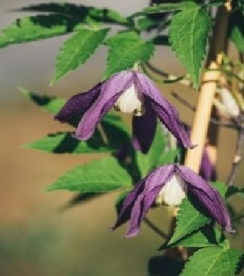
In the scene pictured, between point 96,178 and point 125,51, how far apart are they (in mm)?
236

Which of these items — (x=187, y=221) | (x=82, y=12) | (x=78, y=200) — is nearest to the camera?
(x=187, y=221)

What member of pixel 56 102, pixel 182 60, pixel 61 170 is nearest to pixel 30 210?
pixel 61 170

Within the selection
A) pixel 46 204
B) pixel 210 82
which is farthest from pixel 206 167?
pixel 46 204

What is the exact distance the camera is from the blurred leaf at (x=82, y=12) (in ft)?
4.36

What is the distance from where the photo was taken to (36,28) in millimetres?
1310

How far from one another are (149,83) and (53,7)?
27 centimetres

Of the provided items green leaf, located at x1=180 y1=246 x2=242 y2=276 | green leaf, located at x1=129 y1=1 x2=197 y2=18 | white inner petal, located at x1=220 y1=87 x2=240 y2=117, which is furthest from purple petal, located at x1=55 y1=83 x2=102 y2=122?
white inner petal, located at x1=220 y1=87 x2=240 y2=117

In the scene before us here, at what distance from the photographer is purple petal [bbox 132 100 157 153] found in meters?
1.22

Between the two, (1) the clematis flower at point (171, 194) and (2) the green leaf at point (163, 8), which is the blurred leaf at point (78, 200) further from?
(2) the green leaf at point (163, 8)

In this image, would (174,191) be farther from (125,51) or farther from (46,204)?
(46,204)

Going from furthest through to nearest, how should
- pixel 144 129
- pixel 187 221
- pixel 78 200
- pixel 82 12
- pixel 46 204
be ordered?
pixel 46 204
pixel 78 200
pixel 82 12
pixel 144 129
pixel 187 221

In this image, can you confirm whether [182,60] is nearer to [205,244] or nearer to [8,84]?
[205,244]

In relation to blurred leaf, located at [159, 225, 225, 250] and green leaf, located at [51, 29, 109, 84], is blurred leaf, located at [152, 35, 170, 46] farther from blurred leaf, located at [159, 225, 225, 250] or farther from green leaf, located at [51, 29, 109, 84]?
blurred leaf, located at [159, 225, 225, 250]

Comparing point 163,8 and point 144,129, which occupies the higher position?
point 163,8
